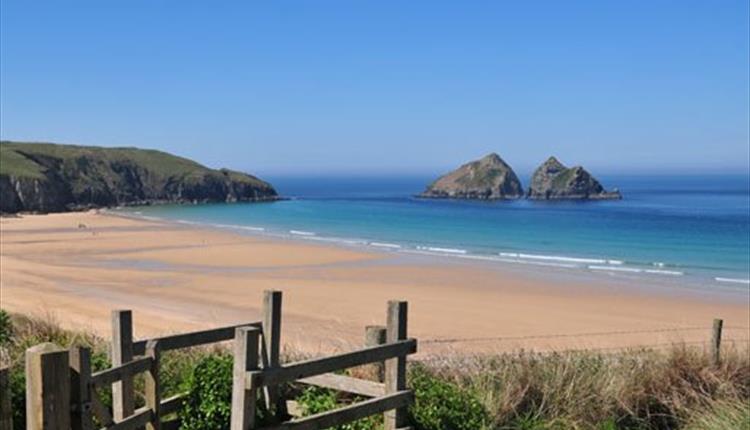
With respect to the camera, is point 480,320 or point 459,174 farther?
point 459,174

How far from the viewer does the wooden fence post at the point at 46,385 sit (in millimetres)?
3742

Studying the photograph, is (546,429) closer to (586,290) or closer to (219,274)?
(586,290)

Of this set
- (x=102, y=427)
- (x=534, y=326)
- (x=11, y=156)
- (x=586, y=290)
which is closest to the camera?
(x=102, y=427)

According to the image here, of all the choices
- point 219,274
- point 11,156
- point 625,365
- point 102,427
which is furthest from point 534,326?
point 11,156

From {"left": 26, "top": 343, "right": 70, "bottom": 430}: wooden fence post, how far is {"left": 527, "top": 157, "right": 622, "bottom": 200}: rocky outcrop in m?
122

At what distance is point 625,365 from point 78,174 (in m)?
112

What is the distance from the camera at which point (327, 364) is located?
586cm

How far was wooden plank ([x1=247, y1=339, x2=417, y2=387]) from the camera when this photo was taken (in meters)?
5.33

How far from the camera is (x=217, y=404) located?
251 inches

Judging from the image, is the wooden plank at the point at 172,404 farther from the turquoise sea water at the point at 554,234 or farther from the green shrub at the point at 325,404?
the turquoise sea water at the point at 554,234

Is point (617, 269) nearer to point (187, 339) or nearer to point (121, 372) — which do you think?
point (187, 339)

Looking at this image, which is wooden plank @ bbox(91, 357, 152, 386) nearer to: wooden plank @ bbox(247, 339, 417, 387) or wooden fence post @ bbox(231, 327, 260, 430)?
wooden fence post @ bbox(231, 327, 260, 430)

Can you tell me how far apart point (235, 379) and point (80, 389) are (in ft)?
3.81

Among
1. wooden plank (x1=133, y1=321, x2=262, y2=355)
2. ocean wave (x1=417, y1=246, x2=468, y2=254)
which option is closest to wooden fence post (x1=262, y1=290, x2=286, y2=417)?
wooden plank (x1=133, y1=321, x2=262, y2=355)
